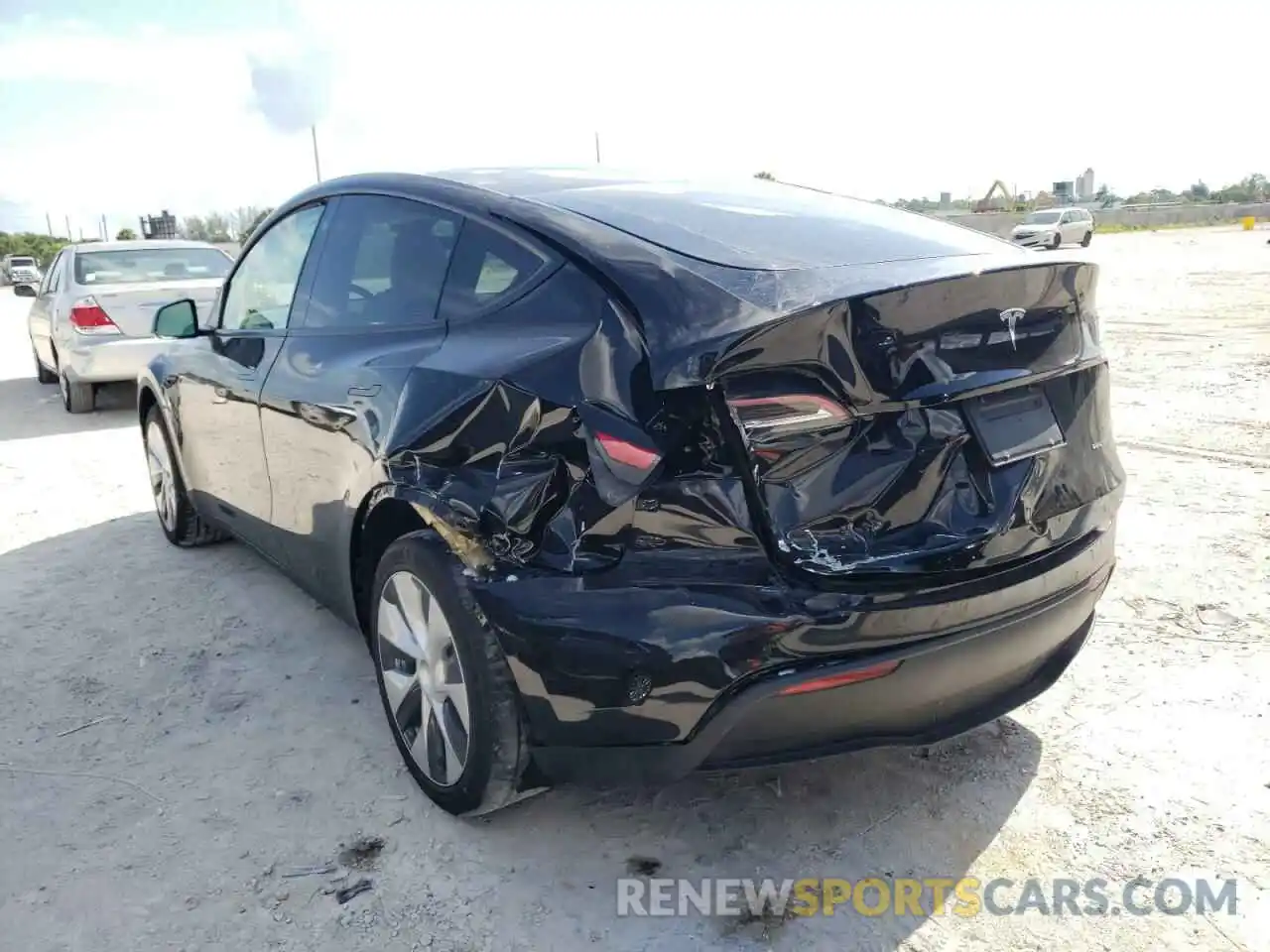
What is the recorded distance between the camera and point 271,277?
12.9ft

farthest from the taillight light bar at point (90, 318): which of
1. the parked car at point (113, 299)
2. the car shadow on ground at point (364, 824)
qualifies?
the car shadow on ground at point (364, 824)

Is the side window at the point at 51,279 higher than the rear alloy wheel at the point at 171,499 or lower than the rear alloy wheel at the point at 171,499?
higher

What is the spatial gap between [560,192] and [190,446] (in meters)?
2.51

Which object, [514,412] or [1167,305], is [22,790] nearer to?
[514,412]

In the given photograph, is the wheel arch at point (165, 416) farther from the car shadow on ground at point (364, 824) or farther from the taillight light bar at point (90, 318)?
the taillight light bar at point (90, 318)

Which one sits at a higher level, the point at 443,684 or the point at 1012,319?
the point at 1012,319

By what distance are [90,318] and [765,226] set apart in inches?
299

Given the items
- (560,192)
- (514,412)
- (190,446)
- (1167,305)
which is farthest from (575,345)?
(1167,305)

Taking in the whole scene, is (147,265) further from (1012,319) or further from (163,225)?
(163,225)

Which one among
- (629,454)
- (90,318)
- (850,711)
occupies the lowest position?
(850,711)

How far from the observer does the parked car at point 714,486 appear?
6.85ft

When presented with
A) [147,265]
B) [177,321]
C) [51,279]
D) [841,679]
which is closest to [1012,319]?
[841,679]

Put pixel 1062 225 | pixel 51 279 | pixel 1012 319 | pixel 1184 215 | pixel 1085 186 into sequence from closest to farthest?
pixel 1012 319, pixel 51 279, pixel 1062 225, pixel 1184 215, pixel 1085 186

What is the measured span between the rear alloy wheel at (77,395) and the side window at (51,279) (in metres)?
1.19
